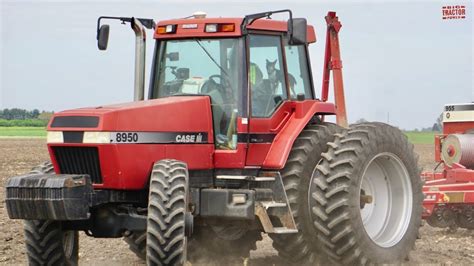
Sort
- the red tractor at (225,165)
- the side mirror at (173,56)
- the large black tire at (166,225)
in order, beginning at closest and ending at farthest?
the large black tire at (166,225) < the red tractor at (225,165) < the side mirror at (173,56)

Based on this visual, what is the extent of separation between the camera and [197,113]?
27.9ft

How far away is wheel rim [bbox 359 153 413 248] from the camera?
9.48 meters

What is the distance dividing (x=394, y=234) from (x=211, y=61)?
3.00m

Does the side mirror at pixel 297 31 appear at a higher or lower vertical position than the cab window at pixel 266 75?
higher

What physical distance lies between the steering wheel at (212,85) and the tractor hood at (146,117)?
188mm

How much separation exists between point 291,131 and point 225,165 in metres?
0.84

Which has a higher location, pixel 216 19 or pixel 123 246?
pixel 216 19

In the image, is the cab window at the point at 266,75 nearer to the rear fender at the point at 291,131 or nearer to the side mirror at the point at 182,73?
the rear fender at the point at 291,131

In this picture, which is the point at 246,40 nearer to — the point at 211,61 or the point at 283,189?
the point at 211,61

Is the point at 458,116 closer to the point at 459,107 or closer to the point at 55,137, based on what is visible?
the point at 459,107

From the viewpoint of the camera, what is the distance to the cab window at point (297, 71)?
9352 mm

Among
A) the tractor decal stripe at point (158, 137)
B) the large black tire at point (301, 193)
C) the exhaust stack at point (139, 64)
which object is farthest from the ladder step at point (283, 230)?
the exhaust stack at point (139, 64)

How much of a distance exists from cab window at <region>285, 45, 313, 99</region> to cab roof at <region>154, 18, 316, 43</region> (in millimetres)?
358

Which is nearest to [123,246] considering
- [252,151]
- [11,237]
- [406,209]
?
[11,237]
